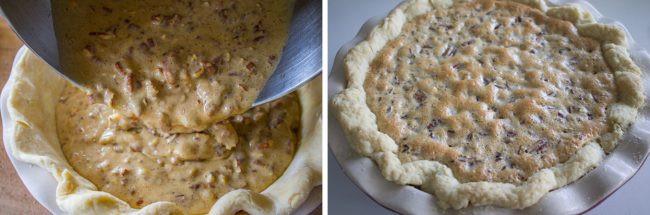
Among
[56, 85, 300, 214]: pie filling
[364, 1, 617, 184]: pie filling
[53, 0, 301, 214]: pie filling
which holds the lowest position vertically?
[56, 85, 300, 214]: pie filling

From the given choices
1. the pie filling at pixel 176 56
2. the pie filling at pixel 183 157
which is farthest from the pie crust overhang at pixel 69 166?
the pie filling at pixel 176 56

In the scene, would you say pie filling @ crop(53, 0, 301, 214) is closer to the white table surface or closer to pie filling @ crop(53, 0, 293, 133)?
pie filling @ crop(53, 0, 293, 133)

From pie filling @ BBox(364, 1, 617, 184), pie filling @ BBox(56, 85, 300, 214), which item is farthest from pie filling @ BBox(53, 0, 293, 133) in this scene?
pie filling @ BBox(364, 1, 617, 184)

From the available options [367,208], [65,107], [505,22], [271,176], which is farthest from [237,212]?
[505,22]

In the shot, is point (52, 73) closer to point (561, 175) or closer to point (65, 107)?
point (65, 107)

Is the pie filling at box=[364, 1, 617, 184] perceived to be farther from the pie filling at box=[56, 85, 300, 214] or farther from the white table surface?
the pie filling at box=[56, 85, 300, 214]

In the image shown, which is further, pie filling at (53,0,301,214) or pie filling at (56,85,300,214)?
pie filling at (56,85,300,214)

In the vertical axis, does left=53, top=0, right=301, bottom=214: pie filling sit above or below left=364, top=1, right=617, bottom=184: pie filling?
above
